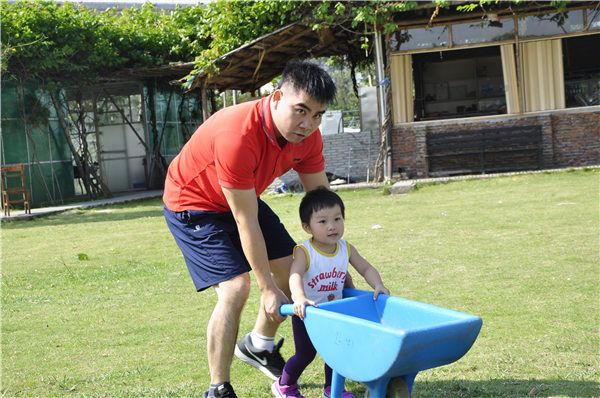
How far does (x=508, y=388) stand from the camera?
11.1 ft

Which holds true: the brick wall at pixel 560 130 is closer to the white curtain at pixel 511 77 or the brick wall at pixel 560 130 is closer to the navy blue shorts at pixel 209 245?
the white curtain at pixel 511 77

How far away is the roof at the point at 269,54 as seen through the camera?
15271mm

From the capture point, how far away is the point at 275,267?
3762mm

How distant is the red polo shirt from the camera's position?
3.12m

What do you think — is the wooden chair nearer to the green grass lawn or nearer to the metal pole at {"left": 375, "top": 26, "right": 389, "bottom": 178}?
Answer: the green grass lawn

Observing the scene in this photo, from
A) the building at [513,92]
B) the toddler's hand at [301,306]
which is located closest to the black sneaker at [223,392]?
the toddler's hand at [301,306]

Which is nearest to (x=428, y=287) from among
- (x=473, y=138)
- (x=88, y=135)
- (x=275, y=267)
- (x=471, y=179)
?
(x=275, y=267)

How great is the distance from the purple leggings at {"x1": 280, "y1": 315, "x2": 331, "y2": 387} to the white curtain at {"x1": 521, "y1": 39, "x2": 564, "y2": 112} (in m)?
13.5

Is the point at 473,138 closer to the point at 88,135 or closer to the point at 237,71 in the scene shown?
the point at 237,71

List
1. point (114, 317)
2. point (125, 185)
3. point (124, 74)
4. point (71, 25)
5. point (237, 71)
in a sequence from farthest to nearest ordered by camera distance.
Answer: point (125, 185) → point (124, 74) → point (71, 25) → point (237, 71) → point (114, 317)

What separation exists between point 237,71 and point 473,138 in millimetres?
5971

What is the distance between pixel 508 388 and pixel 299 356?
1.05 meters

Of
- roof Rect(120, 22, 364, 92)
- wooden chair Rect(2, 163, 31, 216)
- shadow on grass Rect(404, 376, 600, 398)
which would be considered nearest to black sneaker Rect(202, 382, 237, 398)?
shadow on grass Rect(404, 376, 600, 398)

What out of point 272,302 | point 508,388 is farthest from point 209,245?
point 508,388
